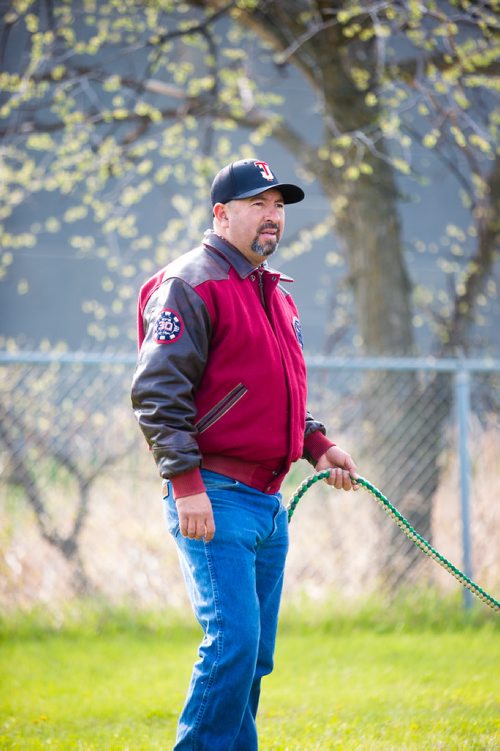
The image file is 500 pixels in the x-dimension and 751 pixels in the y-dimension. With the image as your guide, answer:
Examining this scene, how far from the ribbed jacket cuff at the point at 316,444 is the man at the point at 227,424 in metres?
0.32

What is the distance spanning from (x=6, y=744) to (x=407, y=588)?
3.33 meters

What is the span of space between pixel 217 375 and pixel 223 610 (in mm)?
658

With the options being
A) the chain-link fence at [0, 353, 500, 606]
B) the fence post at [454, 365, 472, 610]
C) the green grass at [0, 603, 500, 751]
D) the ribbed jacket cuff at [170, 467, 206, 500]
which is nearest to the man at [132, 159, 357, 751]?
the ribbed jacket cuff at [170, 467, 206, 500]

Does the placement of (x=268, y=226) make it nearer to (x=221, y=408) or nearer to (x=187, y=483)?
(x=221, y=408)

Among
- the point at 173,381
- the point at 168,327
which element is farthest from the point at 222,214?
the point at 173,381

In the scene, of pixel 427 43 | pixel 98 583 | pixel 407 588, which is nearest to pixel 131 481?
pixel 98 583

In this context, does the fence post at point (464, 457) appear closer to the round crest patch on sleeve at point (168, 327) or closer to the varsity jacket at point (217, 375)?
the varsity jacket at point (217, 375)

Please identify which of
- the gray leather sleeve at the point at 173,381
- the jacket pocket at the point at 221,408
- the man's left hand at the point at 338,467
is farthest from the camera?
the man's left hand at the point at 338,467

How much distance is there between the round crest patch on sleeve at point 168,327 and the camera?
101 inches

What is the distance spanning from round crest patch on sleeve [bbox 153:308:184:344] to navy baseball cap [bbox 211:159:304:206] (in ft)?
1.52

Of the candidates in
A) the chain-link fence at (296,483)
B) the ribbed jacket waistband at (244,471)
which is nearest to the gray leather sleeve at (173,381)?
the ribbed jacket waistband at (244,471)

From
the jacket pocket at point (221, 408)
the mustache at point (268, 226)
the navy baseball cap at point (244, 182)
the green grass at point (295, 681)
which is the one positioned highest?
the navy baseball cap at point (244, 182)

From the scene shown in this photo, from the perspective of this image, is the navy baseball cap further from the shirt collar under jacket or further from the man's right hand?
the man's right hand

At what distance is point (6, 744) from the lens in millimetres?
3596
